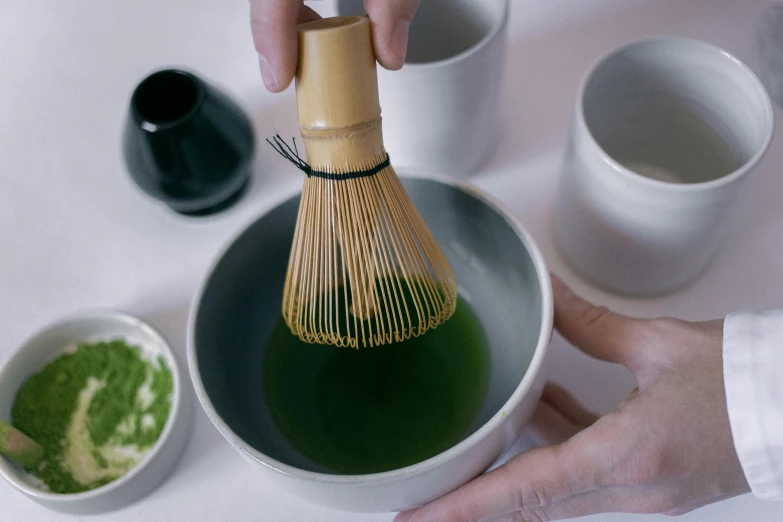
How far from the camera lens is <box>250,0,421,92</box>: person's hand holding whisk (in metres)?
0.35

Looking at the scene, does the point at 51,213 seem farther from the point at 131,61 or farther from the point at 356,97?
the point at 356,97

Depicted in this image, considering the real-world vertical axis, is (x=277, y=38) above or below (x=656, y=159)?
above

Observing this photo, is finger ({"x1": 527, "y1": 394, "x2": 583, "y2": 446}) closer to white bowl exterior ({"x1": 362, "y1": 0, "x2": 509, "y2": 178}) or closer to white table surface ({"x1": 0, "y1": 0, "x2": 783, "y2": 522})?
white table surface ({"x1": 0, "y1": 0, "x2": 783, "y2": 522})

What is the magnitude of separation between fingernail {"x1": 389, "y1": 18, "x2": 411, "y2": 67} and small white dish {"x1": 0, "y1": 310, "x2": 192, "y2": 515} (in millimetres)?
266

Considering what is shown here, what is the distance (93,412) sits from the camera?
0.49 m

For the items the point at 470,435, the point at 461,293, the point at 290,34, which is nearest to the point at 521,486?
the point at 470,435

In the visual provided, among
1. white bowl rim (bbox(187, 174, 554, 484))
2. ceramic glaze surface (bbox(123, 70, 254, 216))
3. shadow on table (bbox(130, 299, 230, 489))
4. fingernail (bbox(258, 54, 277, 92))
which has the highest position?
fingernail (bbox(258, 54, 277, 92))

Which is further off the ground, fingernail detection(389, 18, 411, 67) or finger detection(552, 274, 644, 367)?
fingernail detection(389, 18, 411, 67)

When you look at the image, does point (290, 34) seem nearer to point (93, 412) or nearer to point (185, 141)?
point (185, 141)

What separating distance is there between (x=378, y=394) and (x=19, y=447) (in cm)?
24

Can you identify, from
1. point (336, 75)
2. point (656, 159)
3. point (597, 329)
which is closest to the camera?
point (336, 75)

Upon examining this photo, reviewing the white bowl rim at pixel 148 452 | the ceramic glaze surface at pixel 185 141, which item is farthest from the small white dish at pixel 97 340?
the ceramic glaze surface at pixel 185 141

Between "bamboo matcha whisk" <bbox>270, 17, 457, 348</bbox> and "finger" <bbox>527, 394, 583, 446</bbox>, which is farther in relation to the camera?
"finger" <bbox>527, 394, 583, 446</bbox>

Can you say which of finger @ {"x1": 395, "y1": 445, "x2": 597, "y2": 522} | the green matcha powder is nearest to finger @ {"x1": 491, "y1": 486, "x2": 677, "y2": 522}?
finger @ {"x1": 395, "y1": 445, "x2": 597, "y2": 522}
